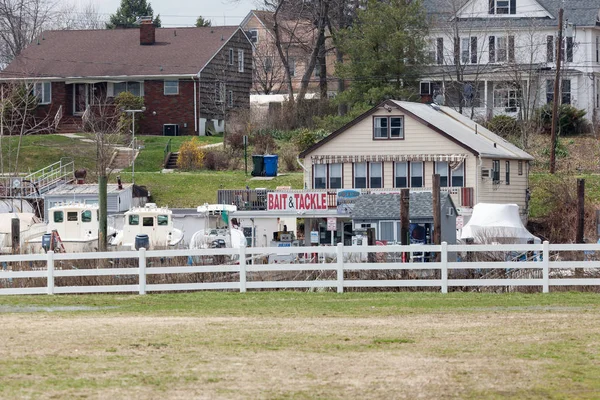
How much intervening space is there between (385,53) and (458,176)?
17631 mm

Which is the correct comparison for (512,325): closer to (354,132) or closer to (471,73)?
(354,132)

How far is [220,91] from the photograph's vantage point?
8281 centimetres


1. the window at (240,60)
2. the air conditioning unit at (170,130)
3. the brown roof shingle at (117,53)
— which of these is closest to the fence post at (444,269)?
the air conditioning unit at (170,130)

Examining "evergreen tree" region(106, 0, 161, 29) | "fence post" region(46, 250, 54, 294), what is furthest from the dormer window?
"fence post" region(46, 250, 54, 294)

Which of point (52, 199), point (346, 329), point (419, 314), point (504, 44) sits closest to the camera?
point (346, 329)

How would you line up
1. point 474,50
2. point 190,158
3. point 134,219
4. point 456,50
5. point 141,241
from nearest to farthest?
1. point 141,241
2. point 134,219
3. point 190,158
4. point 456,50
5. point 474,50

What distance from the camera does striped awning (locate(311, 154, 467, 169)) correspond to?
58.2 meters

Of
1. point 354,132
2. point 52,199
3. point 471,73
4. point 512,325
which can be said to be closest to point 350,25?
point 471,73

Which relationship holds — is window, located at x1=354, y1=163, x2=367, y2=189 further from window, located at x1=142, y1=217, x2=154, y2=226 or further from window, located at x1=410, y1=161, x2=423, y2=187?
window, located at x1=142, y1=217, x2=154, y2=226

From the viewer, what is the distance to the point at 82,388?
15125 millimetres

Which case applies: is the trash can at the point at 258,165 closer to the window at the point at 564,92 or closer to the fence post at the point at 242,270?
the window at the point at 564,92

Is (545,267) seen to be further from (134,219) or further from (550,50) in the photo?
(550,50)

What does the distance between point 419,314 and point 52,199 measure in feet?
121

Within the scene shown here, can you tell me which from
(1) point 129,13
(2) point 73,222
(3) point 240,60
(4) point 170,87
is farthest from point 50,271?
(1) point 129,13
